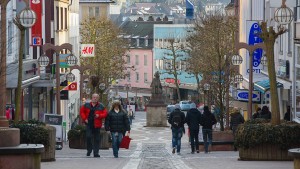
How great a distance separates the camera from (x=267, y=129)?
25.1 m

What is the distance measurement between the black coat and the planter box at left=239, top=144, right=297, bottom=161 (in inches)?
167

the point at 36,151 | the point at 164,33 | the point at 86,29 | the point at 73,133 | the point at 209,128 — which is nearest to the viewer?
the point at 36,151

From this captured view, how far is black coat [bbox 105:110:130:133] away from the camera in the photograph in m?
28.7

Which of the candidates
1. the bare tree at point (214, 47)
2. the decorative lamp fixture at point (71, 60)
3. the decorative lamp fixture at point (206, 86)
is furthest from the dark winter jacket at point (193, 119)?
the decorative lamp fixture at point (206, 86)

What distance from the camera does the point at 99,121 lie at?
28.2 meters

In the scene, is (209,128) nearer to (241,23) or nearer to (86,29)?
(241,23)

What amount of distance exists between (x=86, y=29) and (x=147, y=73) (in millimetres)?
66031

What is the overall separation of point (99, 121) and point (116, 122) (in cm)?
68

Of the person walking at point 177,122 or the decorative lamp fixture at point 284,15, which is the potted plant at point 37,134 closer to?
the decorative lamp fixture at point 284,15

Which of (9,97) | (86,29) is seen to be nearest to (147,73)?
(86,29)

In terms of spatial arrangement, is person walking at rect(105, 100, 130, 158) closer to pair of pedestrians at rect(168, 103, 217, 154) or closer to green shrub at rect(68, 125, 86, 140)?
pair of pedestrians at rect(168, 103, 217, 154)

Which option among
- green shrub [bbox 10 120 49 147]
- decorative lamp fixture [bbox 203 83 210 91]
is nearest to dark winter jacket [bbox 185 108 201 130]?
green shrub [bbox 10 120 49 147]

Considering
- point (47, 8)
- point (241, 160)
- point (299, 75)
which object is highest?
point (47, 8)

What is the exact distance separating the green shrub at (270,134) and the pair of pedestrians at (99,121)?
430 cm
